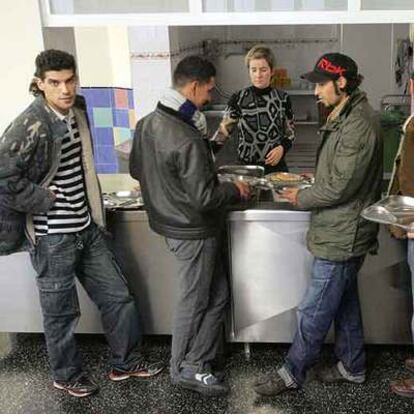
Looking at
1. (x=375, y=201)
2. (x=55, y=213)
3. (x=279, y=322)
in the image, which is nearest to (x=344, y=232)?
(x=375, y=201)

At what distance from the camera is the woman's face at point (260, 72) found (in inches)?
113

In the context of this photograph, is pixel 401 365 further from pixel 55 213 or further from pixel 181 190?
pixel 55 213

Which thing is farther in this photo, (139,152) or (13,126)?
(139,152)

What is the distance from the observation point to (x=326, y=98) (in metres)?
2.05

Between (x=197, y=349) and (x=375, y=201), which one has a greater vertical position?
(x=375, y=201)

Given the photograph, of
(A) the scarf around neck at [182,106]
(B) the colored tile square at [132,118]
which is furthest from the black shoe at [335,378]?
(B) the colored tile square at [132,118]

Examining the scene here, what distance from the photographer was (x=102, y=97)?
4297 mm

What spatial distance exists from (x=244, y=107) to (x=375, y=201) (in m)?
1.03

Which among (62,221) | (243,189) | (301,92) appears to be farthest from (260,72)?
(301,92)

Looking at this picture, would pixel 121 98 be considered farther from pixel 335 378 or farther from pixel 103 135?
pixel 335 378

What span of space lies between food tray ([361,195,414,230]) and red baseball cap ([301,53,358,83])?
429 mm

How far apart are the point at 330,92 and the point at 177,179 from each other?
1.90 feet

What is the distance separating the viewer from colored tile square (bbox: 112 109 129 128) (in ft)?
14.0

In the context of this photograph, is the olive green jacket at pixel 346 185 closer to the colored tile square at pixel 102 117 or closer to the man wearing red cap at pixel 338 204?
the man wearing red cap at pixel 338 204
